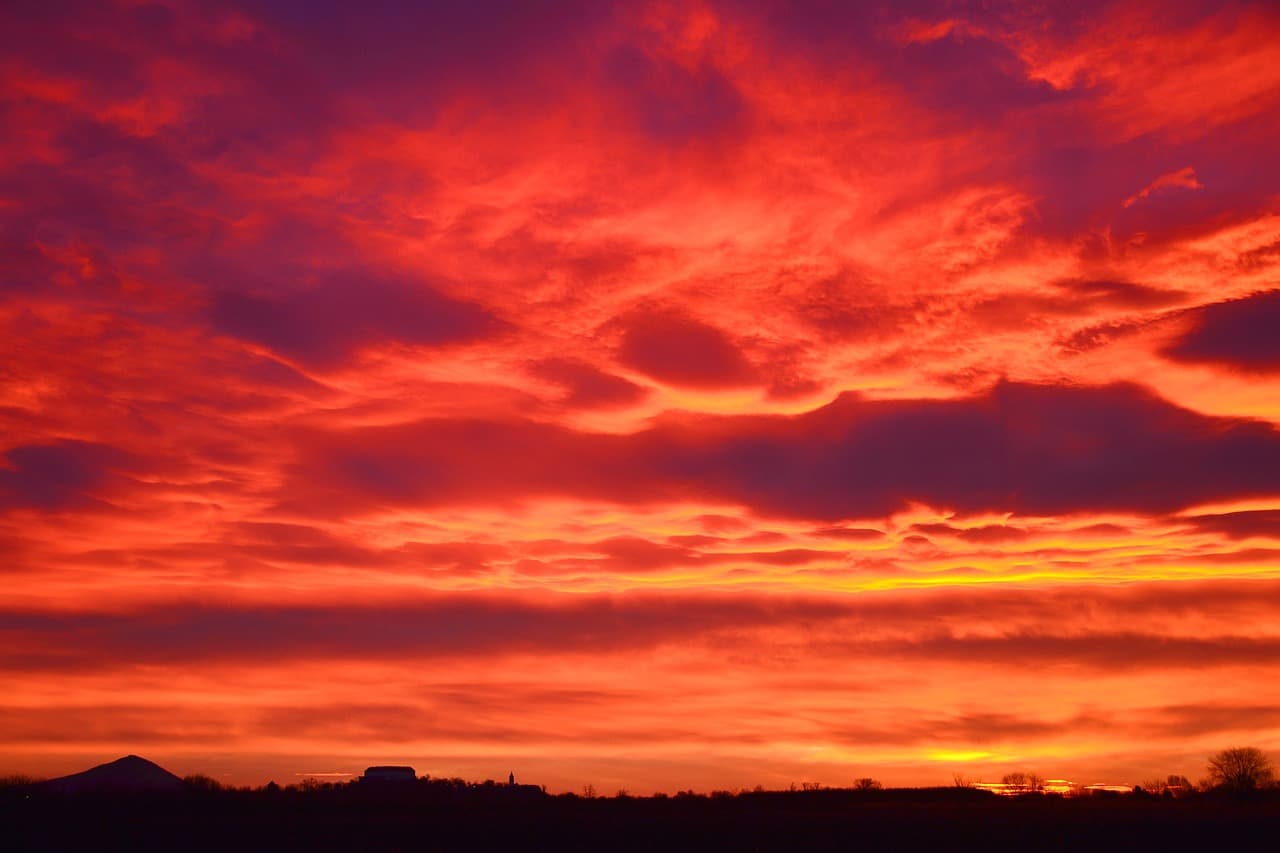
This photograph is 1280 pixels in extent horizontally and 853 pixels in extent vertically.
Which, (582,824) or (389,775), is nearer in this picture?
(582,824)

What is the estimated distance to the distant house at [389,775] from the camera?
93.1 metres

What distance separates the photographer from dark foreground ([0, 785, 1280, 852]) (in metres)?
46.9

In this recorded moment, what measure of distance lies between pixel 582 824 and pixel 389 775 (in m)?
49.2

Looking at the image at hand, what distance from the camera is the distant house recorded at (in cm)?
9306

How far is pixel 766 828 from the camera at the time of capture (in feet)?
179

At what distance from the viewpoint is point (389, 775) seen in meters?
98.9

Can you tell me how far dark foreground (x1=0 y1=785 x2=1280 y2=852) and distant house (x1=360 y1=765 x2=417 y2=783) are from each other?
14140 mm

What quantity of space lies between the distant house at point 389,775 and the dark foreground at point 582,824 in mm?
14140

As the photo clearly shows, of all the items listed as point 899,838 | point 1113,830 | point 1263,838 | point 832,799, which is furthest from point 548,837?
point 832,799

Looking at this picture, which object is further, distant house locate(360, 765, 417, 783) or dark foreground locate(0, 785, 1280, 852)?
distant house locate(360, 765, 417, 783)

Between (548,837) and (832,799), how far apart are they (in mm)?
44970

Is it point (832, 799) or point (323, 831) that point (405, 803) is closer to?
point (323, 831)

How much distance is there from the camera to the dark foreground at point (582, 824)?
46.9m

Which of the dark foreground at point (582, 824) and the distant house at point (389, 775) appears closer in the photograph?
the dark foreground at point (582, 824)
